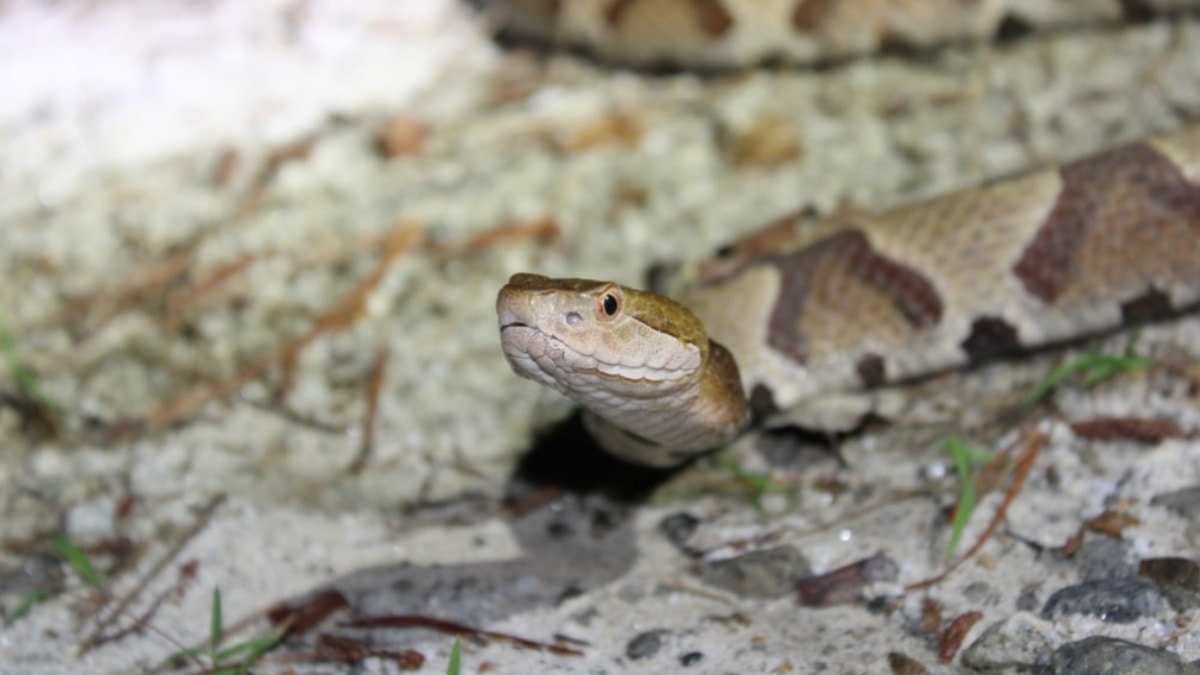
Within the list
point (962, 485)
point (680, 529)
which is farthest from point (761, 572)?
point (962, 485)

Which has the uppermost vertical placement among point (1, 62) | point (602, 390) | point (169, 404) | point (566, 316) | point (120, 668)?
point (1, 62)

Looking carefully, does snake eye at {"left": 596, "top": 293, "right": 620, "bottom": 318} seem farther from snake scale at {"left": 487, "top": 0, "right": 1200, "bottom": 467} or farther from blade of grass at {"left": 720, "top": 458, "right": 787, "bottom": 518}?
blade of grass at {"left": 720, "top": 458, "right": 787, "bottom": 518}

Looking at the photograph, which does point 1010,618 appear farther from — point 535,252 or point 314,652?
point 535,252

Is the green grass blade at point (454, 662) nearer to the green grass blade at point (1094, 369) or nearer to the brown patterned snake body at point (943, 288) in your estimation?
the brown patterned snake body at point (943, 288)

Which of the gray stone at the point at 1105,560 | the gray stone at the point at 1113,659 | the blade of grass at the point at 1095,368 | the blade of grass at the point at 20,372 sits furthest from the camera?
the blade of grass at the point at 20,372

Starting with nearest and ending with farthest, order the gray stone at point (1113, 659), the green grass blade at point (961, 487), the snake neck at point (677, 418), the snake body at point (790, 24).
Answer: the gray stone at point (1113, 659) < the green grass blade at point (961, 487) < the snake neck at point (677, 418) < the snake body at point (790, 24)

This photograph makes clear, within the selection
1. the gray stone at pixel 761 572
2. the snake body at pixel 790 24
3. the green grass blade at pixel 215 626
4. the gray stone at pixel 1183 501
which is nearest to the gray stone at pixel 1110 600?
the gray stone at pixel 1183 501

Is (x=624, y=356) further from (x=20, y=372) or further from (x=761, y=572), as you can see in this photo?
(x=20, y=372)

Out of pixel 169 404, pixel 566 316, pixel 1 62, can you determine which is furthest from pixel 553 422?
pixel 1 62
